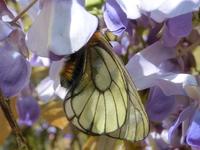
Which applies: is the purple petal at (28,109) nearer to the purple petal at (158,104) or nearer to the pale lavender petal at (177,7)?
the purple petal at (158,104)

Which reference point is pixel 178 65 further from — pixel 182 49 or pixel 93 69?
pixel 93 69

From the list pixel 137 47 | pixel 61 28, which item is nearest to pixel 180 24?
pixel 61 28

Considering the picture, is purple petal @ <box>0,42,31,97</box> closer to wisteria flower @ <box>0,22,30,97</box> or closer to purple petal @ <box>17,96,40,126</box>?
wisteria flower @ <box>0,22,30,97</box>

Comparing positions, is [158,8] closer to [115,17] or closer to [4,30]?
[115,17]

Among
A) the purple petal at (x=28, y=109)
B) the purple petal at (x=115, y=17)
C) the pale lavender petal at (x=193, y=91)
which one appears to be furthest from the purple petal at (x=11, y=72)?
the purple petal at (x=28, y=109)

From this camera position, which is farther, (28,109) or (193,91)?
(28,109)

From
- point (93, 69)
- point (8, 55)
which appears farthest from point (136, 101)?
point (8, 55)

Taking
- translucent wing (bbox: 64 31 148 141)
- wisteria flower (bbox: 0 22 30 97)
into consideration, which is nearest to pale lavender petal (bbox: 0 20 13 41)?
wisteria flower (bbox: 0 22 30 97)
